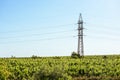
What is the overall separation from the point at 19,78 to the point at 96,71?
8.42m

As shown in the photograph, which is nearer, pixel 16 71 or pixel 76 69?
pixel 16 71

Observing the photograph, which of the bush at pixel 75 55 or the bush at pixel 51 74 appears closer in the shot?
the bush at pixel 51 74

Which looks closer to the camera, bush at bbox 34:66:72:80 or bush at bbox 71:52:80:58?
bush at bbox 34:66:72:80

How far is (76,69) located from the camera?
3753 cm

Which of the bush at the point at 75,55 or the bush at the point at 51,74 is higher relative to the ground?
the bush at the point at 75,55

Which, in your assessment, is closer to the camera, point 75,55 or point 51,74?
point 51,74

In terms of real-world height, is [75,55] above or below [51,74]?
above

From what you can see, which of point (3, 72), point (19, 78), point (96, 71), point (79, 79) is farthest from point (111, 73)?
point (3, 72)

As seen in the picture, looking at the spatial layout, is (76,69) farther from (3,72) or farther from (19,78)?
(3,72)


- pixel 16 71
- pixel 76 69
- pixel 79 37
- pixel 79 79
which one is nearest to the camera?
pixel 79 79

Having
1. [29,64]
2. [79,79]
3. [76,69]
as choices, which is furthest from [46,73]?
[29,64]

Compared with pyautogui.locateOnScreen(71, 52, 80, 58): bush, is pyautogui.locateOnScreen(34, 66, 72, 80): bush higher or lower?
lower

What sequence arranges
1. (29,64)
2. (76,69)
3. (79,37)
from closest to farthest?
1. (76,69)
2. (29,64)
3. (79,37)

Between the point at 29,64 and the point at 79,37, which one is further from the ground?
the point at 79,37
